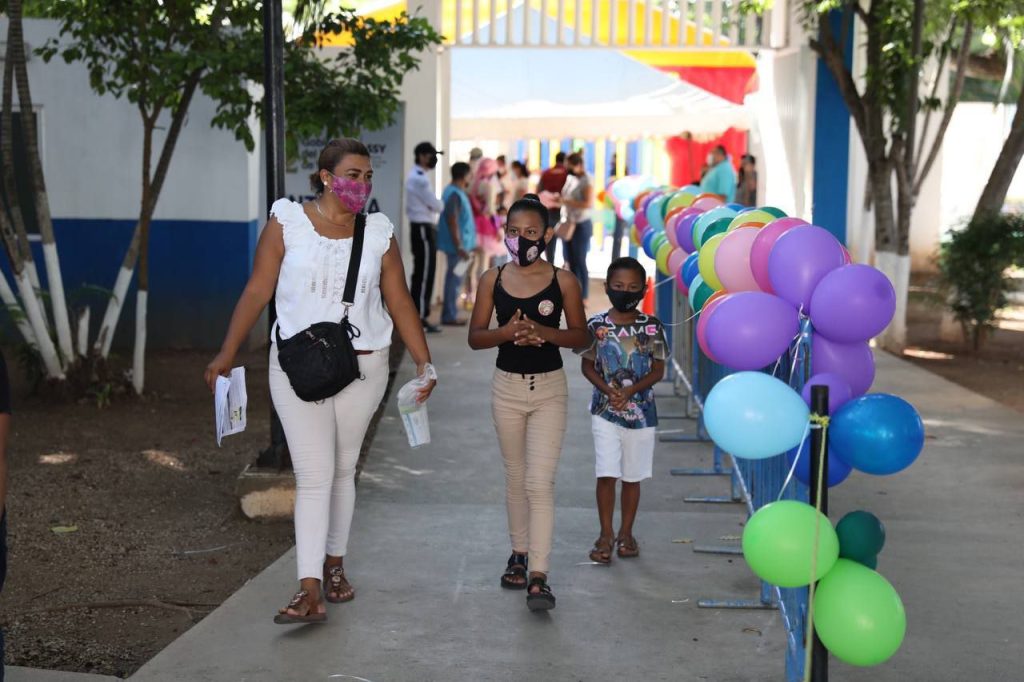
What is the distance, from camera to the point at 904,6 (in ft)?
44.2

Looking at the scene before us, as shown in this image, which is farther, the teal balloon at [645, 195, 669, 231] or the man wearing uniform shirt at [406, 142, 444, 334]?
the man wearing uniform shirt at [406, 142, 444, 334]

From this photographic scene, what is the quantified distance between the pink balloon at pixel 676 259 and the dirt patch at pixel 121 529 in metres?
2.97

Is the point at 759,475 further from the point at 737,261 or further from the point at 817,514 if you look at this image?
the point at 817,514

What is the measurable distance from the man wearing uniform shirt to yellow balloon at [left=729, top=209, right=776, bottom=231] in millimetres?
7594

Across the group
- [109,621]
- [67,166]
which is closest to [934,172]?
[67,166]

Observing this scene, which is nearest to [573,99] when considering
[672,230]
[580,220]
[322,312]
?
[580,220]

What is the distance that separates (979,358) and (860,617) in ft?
34.1

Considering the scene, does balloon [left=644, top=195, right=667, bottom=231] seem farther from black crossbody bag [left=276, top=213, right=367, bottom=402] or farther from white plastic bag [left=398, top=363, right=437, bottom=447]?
black crossbody bag [left=276, top=213, right=367, bottom=402]

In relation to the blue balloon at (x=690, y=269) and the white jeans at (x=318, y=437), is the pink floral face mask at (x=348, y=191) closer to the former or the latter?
the white jeans at (x=318, y=437)

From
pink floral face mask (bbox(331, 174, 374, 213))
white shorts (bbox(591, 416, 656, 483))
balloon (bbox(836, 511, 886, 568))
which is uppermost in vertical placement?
pink floral face mask (bbox(331, 174, 374, 213))

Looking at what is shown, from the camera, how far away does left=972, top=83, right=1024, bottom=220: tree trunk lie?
1323cm

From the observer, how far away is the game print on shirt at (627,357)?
243 inches

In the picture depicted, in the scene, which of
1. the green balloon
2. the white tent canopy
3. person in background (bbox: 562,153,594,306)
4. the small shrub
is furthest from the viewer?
the white tent canopy

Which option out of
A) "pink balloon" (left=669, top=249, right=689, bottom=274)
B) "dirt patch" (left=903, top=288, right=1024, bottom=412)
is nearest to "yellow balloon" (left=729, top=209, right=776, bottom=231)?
"pink balloon" (left=669, top=249, right=689, bottom=274)
